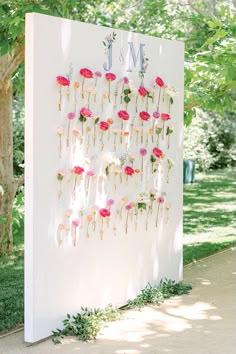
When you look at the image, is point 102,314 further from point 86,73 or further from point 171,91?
point 171,91

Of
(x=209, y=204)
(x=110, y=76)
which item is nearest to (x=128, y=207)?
(x=110, y=76)

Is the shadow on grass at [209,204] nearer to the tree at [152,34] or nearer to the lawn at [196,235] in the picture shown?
the lawn at [196,235]

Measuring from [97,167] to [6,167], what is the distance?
3.63m

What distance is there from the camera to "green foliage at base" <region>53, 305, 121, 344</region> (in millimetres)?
5613

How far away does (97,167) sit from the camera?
6.12m

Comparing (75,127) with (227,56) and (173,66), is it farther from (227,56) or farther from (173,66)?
(227,56)

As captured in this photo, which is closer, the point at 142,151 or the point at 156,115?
A: the point at 142,151

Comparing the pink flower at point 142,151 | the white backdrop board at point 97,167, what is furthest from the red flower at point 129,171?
the pink flower at point 142,151

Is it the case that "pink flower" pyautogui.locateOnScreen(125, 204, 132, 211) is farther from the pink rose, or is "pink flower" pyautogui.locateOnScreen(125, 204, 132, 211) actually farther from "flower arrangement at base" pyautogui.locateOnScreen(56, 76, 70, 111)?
"flower arrangement at base" pyautogui.locateOnScreen(56, 76, 70, 111)

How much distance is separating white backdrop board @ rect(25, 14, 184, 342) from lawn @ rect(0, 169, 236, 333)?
0.82 m

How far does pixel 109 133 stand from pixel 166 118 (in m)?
0.94

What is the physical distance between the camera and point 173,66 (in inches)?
281

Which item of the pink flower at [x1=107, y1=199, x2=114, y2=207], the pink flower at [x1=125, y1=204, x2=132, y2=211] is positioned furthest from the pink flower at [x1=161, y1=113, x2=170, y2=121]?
the pink flower at [x1=107, y1=199, x2=114, y2=207]

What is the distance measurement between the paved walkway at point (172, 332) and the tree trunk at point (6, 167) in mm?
3295
